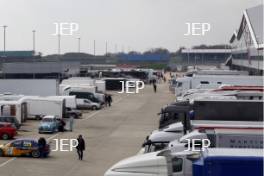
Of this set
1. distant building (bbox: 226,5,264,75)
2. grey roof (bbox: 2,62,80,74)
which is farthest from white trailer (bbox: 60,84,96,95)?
distant building (bbox: 226,5,264,75)

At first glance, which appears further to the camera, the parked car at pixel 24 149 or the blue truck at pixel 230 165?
the parked car at pixel 24 149

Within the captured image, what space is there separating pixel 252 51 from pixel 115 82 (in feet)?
41.7

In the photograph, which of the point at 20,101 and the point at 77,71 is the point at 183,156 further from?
the point at 77,71

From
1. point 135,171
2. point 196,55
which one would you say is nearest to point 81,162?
point 135,171

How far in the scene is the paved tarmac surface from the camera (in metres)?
16.6

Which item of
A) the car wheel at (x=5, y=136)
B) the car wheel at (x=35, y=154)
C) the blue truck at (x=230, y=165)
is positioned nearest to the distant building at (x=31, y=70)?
the car wheel at (x=5, y=136)

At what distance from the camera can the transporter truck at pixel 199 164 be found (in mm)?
9453

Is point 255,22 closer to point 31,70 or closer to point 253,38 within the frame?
point 253,38

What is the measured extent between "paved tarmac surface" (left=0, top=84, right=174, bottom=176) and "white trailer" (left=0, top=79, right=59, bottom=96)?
8.88 feet

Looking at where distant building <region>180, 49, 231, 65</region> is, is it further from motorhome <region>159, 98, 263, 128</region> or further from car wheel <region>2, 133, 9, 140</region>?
motorhome <region>159, 98, 263, 128</region>

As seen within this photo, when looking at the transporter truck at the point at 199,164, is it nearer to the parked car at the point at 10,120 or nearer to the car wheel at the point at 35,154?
the car wheel at the point at 35,154

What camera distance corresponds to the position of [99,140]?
23.2 meters

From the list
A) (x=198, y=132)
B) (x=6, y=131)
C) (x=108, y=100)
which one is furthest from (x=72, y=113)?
(x=198, y=132)

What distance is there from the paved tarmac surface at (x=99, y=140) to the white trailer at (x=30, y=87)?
8.88ft
